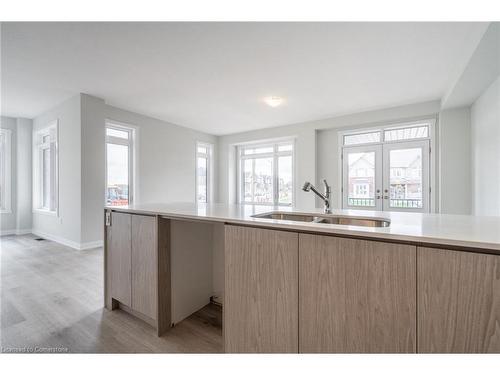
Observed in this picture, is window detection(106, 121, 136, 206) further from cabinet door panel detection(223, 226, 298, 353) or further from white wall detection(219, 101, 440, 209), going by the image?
cabinet door panel detection(223, 226, 298, 353)

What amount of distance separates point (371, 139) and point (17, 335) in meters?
5.99

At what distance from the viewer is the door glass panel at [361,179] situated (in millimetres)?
5176

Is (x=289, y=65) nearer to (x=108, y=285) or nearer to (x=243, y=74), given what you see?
(x=243, y=74)

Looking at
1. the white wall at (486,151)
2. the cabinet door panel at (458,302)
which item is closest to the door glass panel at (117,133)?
the cabinet door panel at (458,302)

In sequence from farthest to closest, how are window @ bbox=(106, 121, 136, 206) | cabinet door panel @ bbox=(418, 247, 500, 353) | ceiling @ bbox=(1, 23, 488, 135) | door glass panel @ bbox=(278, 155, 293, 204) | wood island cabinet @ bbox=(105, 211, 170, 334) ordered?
door glass panel @ bbox=(278, 155, 293, 204), window @ bbox=(106, 121, 136, 206), ceiling @ bbox=(1, 23, 488, 135), wood island cabinet @ bbox=(105, 211, 170, 334), cabinet door panel @ bbox=(418, 247, 500, 353)

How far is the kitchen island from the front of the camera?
0.82 metres

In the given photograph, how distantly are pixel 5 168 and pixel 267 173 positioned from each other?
6162 mm

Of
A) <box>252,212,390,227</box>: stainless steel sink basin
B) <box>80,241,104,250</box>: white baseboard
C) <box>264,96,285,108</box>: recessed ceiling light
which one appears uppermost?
<box>264,96,285,108</box>: recessed ceiling light

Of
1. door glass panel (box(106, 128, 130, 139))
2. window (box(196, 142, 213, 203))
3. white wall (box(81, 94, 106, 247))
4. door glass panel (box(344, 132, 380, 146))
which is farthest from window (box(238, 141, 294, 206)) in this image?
white wall (box(81, 94, 106, 247))

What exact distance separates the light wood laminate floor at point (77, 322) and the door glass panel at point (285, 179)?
4.59 meters

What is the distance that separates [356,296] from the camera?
39.3 inches

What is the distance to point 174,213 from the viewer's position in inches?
62.6

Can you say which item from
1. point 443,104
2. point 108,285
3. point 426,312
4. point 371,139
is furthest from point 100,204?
point 443,104

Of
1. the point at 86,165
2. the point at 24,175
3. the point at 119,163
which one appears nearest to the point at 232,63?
the point at 86,165
